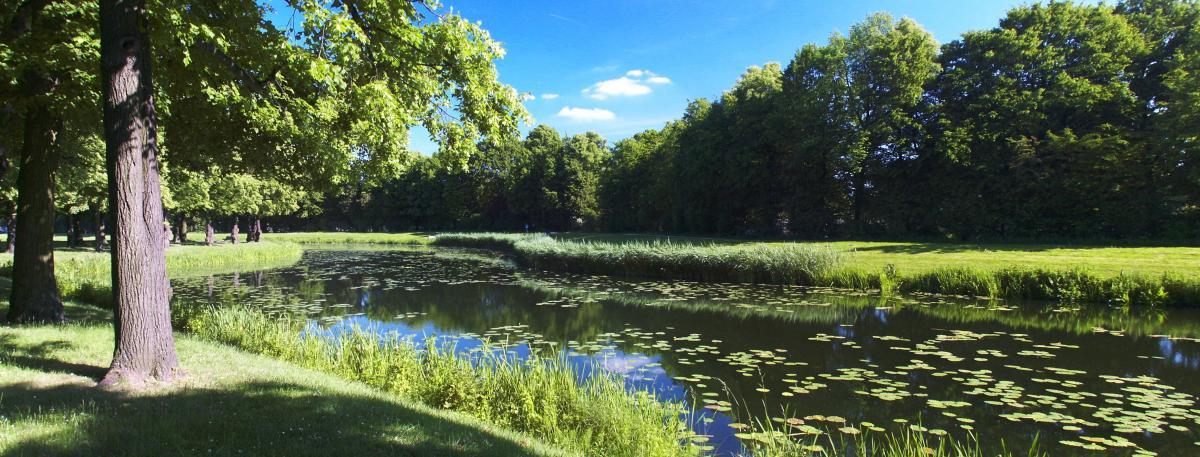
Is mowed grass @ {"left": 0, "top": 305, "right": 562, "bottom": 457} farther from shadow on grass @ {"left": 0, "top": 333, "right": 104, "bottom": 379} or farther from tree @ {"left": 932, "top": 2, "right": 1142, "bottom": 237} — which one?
tree @ {"left": 932, "top": 2, "right": 1142, "bottom": 237}

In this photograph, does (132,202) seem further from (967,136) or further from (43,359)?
(967,136)

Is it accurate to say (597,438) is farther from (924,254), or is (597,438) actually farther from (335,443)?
(924,254)

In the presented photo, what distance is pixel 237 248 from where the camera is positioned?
33.9 m

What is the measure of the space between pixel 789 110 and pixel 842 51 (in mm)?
5112

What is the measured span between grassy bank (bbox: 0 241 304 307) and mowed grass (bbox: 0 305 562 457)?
8.64m

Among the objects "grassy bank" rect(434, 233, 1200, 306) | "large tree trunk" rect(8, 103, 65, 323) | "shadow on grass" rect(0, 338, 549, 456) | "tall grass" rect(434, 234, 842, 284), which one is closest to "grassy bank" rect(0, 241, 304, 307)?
"large tree trunk" rect(8, 103, 65, 323)

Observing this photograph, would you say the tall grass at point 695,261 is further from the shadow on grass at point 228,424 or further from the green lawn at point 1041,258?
the shadow on grass at point 228,424

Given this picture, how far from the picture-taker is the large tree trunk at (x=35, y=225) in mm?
8969

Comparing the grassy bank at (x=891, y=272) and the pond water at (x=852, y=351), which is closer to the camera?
the pond water at (x=852, y=351)

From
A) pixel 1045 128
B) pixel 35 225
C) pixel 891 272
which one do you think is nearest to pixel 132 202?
pixel 35 225

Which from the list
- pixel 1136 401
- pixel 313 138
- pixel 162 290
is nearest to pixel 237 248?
pixel 313 138

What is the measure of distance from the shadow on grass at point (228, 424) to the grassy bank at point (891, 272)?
16.9m

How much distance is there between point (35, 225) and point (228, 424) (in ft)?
24.3

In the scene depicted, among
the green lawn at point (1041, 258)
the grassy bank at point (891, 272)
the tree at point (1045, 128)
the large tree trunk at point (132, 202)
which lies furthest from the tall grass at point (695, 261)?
the large tree trunk at point (132, 202)
